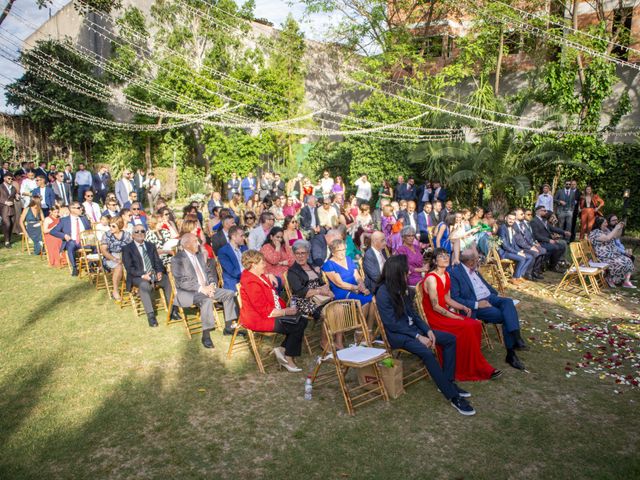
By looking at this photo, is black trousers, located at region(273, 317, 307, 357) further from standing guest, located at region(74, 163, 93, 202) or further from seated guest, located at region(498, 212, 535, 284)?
standing guest, located at region(74, 163, 93, 202)


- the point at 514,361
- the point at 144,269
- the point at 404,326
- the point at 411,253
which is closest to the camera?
the point at 404,326

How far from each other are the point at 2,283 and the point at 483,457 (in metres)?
8.85

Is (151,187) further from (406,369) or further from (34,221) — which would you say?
(406,369)

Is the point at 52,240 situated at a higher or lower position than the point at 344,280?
higher

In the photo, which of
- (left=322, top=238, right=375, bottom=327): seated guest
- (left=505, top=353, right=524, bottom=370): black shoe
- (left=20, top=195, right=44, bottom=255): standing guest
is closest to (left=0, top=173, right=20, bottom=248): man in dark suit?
(left=20, top=195, right=44, bottom=255): standing guest

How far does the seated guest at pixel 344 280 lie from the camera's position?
6.39 meters

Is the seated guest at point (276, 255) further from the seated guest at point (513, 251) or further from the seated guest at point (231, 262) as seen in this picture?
the seated guest at point (513, 251)

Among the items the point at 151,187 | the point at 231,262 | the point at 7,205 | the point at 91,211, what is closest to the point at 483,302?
the point at 231,262

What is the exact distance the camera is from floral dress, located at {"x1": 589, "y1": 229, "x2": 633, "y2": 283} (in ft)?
31.2

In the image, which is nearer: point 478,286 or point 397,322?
point 397,322

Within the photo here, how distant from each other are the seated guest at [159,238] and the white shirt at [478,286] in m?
4.79

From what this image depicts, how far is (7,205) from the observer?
1221cm

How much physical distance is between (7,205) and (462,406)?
12.2m

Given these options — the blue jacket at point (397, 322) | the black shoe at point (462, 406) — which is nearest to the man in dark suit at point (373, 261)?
the blue jacket at point (397, 322)
